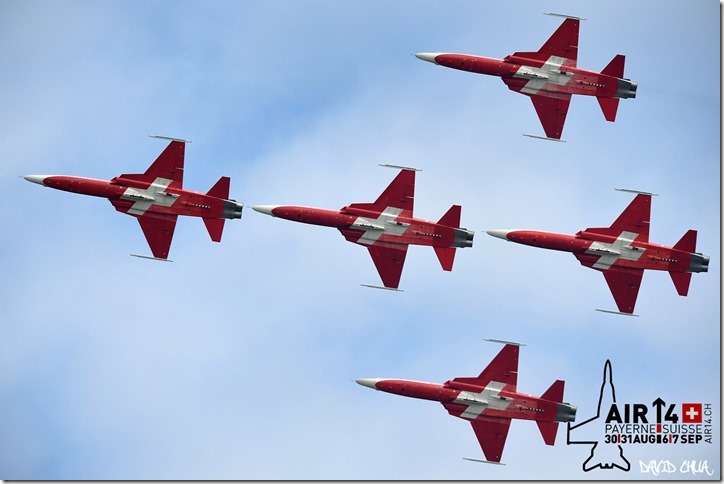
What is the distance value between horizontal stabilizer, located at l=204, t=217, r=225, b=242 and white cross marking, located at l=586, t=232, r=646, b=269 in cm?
1087

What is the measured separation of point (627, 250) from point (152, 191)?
560 inches

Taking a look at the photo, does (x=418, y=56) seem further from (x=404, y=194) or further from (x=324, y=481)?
(x=324, y=481)

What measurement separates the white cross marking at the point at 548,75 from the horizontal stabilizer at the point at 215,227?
33.4 feet

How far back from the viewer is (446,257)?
54969mm

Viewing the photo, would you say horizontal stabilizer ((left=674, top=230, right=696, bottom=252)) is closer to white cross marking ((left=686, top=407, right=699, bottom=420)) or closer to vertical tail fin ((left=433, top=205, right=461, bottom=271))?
white cross marking ((left=686, top=407, right=699, bottom=420))

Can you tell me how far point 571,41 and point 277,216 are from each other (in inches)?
412

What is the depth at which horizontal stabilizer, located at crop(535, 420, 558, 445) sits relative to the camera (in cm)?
5409

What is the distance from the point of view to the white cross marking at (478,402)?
54812mm

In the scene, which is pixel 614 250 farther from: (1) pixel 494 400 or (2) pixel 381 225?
(2) pixel 381 225

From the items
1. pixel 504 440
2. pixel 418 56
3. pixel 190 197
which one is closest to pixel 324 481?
pixel 504 440

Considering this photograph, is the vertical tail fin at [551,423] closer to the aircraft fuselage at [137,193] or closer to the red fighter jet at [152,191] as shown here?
the aircraft fuselage at [137,193]

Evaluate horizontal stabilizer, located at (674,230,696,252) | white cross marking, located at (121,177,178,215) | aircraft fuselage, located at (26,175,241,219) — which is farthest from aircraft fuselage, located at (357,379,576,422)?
white cross marking, located at (121,177,178,215)

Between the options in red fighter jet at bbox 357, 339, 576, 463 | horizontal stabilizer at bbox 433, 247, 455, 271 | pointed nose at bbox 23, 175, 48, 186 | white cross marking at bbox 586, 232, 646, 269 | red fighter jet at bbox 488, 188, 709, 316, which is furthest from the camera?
white cross marking at bbox 586, 232, 646, 269

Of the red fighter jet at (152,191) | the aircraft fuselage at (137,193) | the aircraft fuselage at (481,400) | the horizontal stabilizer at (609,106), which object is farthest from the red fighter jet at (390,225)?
the horizontal stabilizer at (609,106)
